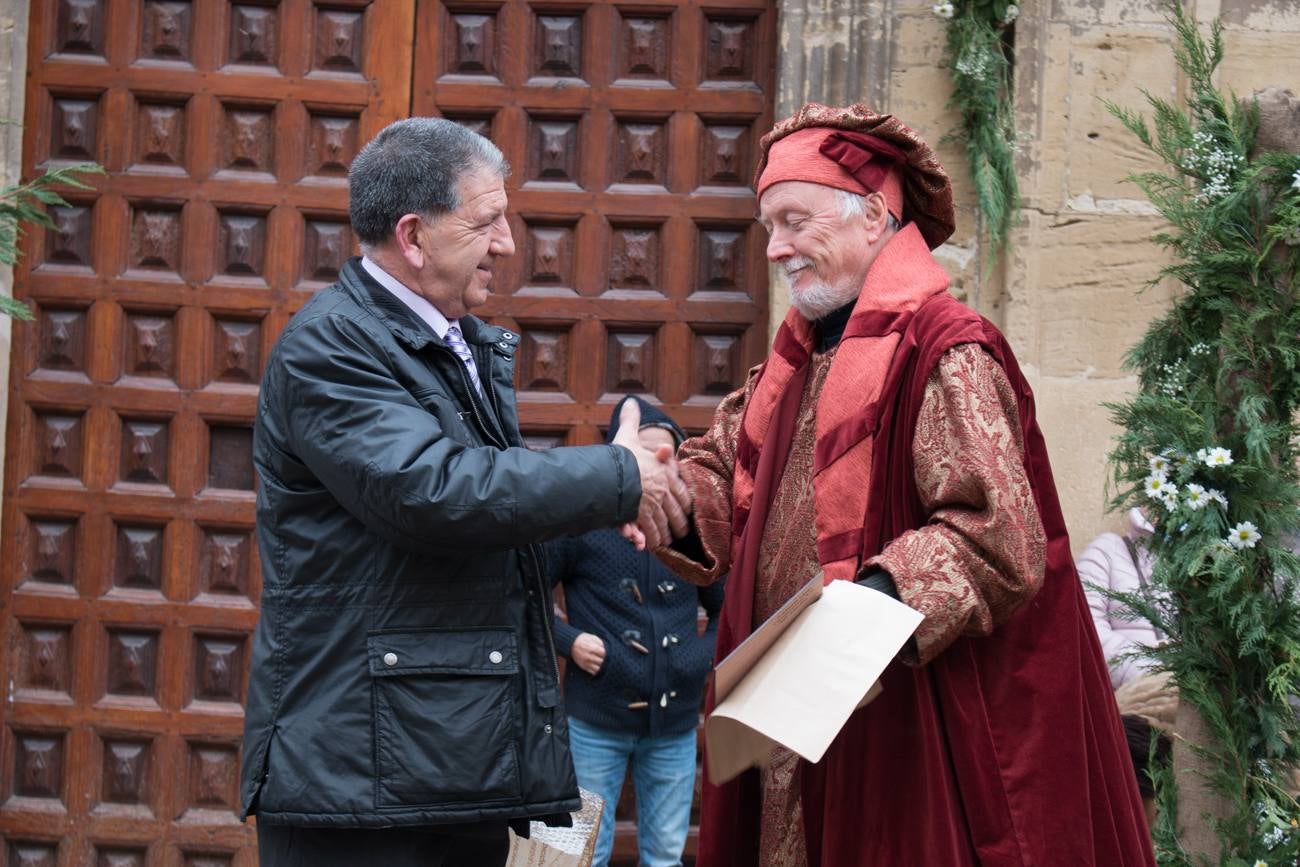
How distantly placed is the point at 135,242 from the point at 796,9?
240 centimetres

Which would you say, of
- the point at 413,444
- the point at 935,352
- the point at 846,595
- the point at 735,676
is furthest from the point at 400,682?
the point at 935,352

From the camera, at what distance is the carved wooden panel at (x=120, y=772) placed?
5.03m

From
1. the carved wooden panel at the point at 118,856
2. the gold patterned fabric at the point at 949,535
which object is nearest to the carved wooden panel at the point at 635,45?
the gold patterned fabric at the point at 949,535

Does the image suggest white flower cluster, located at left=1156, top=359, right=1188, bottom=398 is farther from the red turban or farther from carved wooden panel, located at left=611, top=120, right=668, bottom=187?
carved wooden panel, located at left=611, top=120, right=668, bottom=187

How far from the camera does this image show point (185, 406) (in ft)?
16.4

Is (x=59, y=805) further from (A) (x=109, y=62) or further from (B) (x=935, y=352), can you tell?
(B) (x=935, y=352)

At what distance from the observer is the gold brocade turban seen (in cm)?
276

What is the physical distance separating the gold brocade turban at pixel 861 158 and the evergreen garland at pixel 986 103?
75.5 inches

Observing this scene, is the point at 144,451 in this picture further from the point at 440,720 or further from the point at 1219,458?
the point at 1219,458

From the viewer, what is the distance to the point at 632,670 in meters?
4.32

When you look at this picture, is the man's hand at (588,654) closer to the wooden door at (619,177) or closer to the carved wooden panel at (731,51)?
the wooden door at (619,177)

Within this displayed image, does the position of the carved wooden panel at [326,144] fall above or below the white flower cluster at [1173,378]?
above

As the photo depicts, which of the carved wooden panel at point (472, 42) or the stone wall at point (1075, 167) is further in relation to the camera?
the carved wooden panel at point (472, 42)

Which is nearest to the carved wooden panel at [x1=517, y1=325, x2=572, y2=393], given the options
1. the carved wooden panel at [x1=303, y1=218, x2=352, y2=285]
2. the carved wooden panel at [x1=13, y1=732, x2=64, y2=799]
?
the carved wooden panel at [x1=303, y1=218, x2=352, y2=285]
